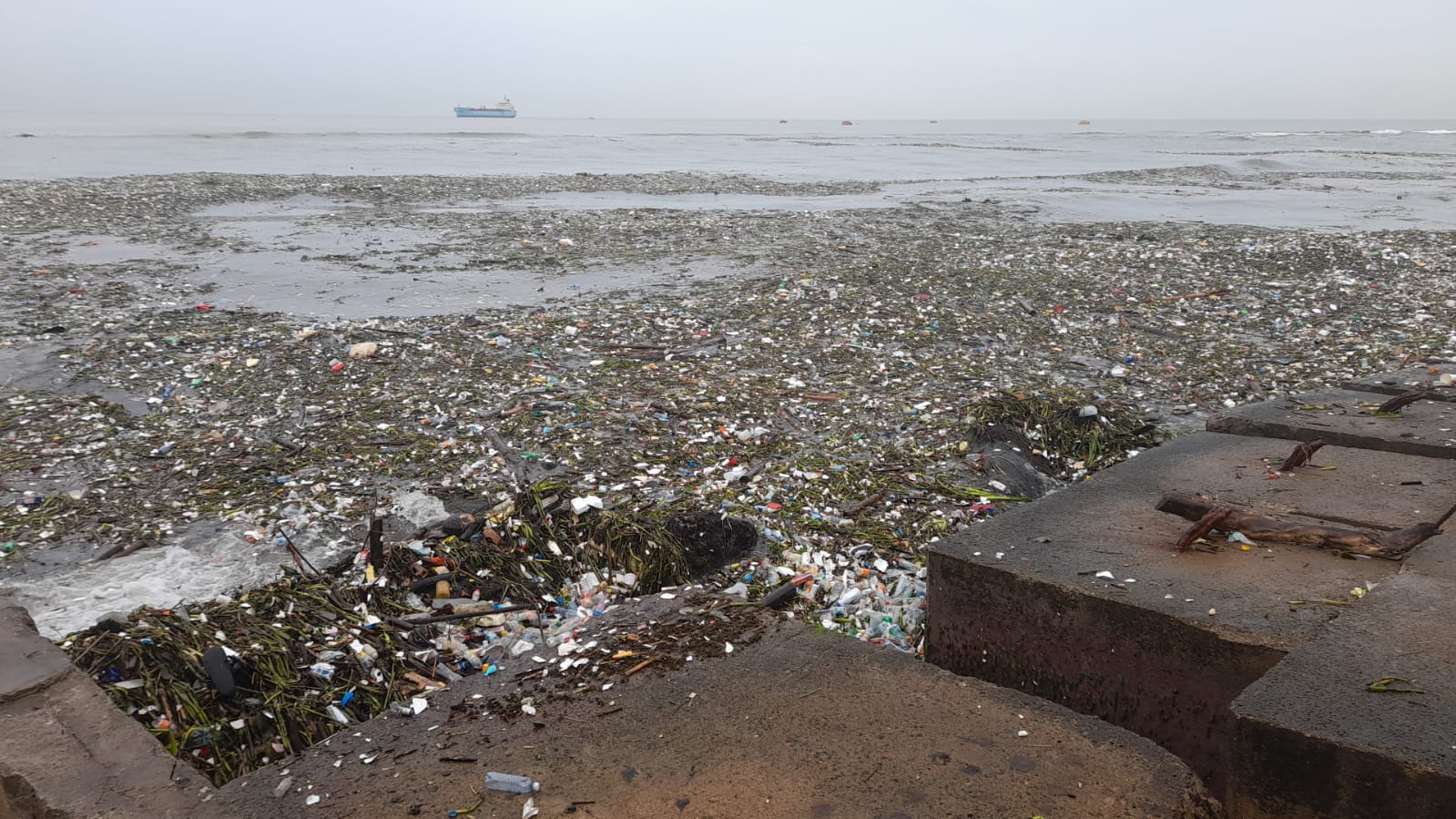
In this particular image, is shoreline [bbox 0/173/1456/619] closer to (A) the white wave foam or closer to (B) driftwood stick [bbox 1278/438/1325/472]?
(A) the white wave foam

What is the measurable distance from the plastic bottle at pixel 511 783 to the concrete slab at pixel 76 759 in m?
0.66

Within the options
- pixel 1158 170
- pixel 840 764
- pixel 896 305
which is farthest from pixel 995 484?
pixel 1158 170

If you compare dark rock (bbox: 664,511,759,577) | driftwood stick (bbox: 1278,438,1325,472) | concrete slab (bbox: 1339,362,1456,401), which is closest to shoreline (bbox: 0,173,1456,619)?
dark rock (bbox: 664,511,759,577)

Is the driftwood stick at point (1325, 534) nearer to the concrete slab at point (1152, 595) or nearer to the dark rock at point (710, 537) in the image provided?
the concrete slab at point (1152, 595)

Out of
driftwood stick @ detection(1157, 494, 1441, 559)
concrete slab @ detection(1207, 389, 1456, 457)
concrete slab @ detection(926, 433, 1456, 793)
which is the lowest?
concrete slab @ detection(926, 433, 1456, 793)

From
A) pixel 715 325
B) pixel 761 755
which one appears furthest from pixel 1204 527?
pixel 715 325

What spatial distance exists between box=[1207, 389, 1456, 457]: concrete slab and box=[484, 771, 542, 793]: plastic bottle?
3.45 meters

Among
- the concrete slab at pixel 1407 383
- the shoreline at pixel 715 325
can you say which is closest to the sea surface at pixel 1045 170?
the shoreline at pixel 715 325

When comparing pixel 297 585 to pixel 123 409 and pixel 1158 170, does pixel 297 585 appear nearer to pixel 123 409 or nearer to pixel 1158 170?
pixel 123 409

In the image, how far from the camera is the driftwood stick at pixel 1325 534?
9.09 feet

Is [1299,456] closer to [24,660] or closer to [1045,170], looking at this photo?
[24,660]

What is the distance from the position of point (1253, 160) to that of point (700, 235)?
32.1 m

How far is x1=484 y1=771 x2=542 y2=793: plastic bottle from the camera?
7.22 feet

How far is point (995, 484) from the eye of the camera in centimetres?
499
